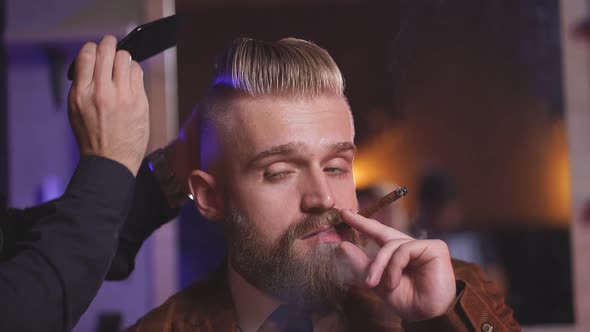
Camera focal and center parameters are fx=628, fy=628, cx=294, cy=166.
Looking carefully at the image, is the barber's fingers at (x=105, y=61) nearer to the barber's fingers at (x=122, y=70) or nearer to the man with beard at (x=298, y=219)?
the barber's fingers at (x=122, y=70)

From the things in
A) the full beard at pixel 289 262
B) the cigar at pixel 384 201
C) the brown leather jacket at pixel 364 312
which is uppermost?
the cigar at pixel 384 201

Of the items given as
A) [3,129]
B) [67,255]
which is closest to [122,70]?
→ [67,255]

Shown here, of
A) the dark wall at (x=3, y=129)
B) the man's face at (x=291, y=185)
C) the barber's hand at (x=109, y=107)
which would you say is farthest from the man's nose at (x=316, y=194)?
the dark wall at (x=3, y=129)

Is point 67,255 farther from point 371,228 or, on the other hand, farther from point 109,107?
point 371,228

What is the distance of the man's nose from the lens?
39.9 inches

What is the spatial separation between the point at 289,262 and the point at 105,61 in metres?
0.44

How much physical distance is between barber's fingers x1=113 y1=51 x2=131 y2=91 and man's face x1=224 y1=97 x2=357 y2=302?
27 centimetres

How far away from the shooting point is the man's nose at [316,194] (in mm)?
1013

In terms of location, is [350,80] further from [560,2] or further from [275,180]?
[560,2]

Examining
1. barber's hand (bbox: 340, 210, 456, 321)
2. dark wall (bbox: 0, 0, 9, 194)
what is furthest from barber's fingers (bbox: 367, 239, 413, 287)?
dark wall (bbox: 0, 0, 9, 194)

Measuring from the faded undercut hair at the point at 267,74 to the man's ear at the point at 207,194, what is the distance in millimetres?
27

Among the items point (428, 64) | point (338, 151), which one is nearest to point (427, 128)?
point (428, 64)

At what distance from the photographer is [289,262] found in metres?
1.06

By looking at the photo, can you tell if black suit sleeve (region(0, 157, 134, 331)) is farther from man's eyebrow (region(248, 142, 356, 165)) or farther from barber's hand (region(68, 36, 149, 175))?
man's eyebrow (region(248, 142, 356, 165))
